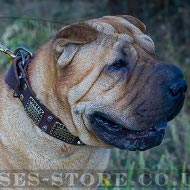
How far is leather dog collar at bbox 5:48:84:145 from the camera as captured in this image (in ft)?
10.5

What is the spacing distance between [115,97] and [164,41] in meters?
4.57

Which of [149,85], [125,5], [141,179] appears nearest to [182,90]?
[149,85]

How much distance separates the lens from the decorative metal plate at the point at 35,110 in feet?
10.5

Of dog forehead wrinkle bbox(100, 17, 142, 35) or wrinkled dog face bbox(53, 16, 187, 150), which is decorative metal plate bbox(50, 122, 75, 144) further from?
dog forehead wrinkle bbox(100, 17, 142, 35)

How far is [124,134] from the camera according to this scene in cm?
325

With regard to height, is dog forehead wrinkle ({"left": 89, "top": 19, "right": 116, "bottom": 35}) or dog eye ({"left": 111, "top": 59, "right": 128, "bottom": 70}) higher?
dog forehead wrinkle ({"left": 89, "top": 19, "right": 116, "bottom": 35})

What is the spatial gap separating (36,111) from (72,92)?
232 millimetres

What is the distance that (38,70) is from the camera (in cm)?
328

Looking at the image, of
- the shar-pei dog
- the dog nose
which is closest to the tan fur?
the shar-pei dog

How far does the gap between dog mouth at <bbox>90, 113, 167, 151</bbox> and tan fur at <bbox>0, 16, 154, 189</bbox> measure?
6 cm

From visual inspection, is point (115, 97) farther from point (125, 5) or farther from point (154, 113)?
point (125, 5)

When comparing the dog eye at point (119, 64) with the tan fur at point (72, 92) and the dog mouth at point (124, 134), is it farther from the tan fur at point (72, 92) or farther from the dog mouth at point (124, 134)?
the dog mouth at point (124, 134)

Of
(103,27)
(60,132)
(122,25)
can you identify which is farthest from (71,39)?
(60,132)

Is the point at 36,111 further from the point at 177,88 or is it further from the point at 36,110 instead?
the point at 177,88
